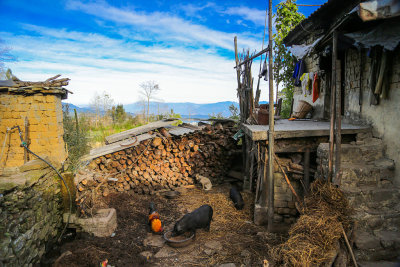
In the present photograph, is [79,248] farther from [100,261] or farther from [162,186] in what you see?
[162,186]

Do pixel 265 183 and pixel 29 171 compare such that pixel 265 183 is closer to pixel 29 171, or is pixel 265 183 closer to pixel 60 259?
pixel 60 259

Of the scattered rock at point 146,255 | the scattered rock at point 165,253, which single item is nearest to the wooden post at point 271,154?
the scattered rock at point 165,253

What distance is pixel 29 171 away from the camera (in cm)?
425

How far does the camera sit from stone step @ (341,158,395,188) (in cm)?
434

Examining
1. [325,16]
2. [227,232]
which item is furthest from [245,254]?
[325,16]

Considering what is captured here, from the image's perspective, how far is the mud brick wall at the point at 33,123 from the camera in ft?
21.4

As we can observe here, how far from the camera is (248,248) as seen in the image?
451 centimetres

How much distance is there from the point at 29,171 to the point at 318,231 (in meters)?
4.91

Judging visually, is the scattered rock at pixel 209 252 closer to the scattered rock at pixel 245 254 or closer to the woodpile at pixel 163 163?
the scattered rock at pixel 245 254

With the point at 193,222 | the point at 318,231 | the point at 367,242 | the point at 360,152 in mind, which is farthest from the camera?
the point at 193,222

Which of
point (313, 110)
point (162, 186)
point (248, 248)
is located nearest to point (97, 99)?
point (162, 186)

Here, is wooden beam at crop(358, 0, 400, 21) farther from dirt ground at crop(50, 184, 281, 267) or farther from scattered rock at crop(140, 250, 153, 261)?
scattered rock at crop(140, 250, 153, 261)

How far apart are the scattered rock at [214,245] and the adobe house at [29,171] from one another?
293 centimetres

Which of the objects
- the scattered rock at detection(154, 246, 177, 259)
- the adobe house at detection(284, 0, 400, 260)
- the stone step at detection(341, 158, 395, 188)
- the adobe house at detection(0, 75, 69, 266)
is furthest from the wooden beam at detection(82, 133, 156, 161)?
the stone step at detection(341, 158, 395, 188)
